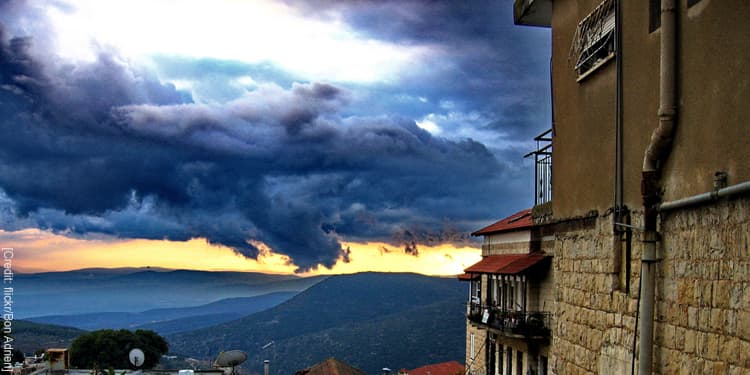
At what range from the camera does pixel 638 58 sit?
25.2 ft

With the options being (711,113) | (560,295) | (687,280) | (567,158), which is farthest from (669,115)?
(560,295)

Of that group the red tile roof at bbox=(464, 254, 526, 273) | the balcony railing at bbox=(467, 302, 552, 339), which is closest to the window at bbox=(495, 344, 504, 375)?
the balcony railing at bbox=(467, 302, 552, 339)

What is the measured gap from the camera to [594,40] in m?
8.90

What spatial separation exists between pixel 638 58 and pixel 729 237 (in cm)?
263

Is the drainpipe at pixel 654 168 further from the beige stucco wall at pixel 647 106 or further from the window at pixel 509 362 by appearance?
the window at pixel 509 362

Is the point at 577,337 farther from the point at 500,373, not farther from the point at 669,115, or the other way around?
the point at 500,373

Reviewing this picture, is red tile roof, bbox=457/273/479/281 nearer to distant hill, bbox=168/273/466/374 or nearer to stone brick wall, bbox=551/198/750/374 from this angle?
stone brick wall, bbox=551/198/750/374

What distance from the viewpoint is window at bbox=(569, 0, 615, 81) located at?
332 inches

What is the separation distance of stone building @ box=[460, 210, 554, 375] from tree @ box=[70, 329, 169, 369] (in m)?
48.6

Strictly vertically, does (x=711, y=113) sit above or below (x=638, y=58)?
below

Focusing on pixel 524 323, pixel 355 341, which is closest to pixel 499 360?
pixel 524 323

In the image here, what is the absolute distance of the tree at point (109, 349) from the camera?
68.2 metres

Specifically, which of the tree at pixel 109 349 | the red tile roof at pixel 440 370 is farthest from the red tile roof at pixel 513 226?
the tree at pixel 109 349

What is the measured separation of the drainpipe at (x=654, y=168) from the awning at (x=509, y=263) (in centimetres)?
1491
